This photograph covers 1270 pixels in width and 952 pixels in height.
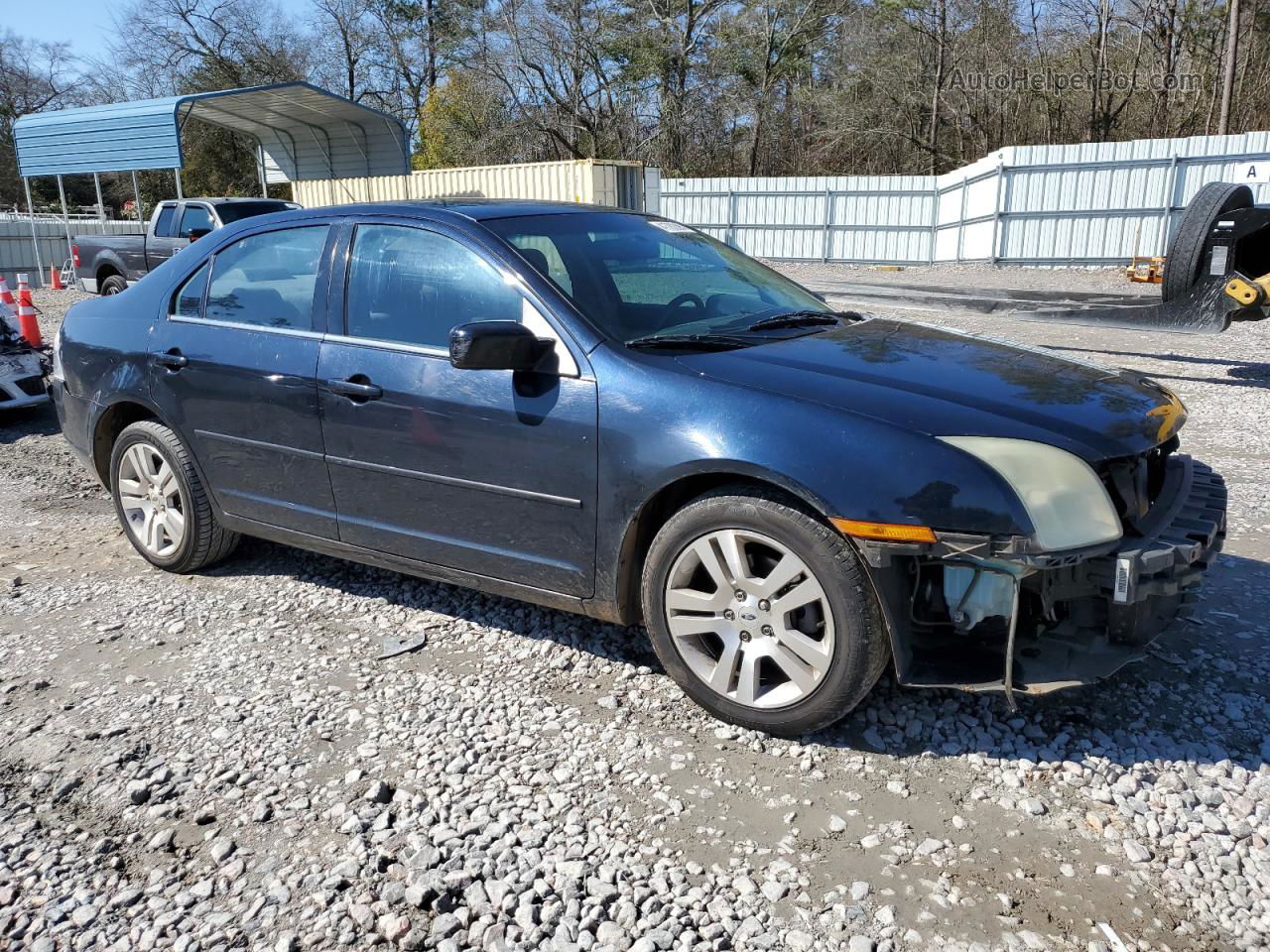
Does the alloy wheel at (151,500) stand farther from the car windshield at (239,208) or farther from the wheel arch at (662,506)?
the car windshield at (239,208)

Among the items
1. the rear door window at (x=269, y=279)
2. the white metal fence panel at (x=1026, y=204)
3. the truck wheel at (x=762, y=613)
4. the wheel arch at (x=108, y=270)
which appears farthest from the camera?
the white metal fence panel at (x=1026, y=204)

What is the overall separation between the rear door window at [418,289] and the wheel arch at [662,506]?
0.85 m

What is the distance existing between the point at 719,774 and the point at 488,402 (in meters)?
1.45

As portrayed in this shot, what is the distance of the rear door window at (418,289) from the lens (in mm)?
3559

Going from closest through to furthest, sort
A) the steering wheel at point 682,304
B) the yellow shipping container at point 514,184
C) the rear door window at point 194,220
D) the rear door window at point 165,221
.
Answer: the steering wheel at point 682,304 → the rear door window at point 194,220 → the rear door window at point 165,221 → the yellow shipping container at point 514,184

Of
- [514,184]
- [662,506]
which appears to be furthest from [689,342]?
[514,184]

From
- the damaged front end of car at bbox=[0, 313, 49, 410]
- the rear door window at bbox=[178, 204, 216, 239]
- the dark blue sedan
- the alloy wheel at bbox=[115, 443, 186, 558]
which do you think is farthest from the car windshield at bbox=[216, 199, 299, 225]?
the dark blue sedan

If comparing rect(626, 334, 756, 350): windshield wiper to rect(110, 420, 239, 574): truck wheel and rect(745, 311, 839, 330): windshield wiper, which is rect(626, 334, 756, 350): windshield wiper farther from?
rect(110, 420, 239, 574): truck wheel

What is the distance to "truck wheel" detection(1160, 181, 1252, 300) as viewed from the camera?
339 inches

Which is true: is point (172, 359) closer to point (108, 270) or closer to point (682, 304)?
point (682, 304)

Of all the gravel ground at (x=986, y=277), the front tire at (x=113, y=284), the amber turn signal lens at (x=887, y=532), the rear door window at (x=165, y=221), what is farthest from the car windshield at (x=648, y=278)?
the front tire at (x=113, y=284)

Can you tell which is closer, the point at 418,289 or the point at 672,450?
the point at 672,450

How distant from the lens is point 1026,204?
21688mm

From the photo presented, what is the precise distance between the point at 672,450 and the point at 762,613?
571mm
